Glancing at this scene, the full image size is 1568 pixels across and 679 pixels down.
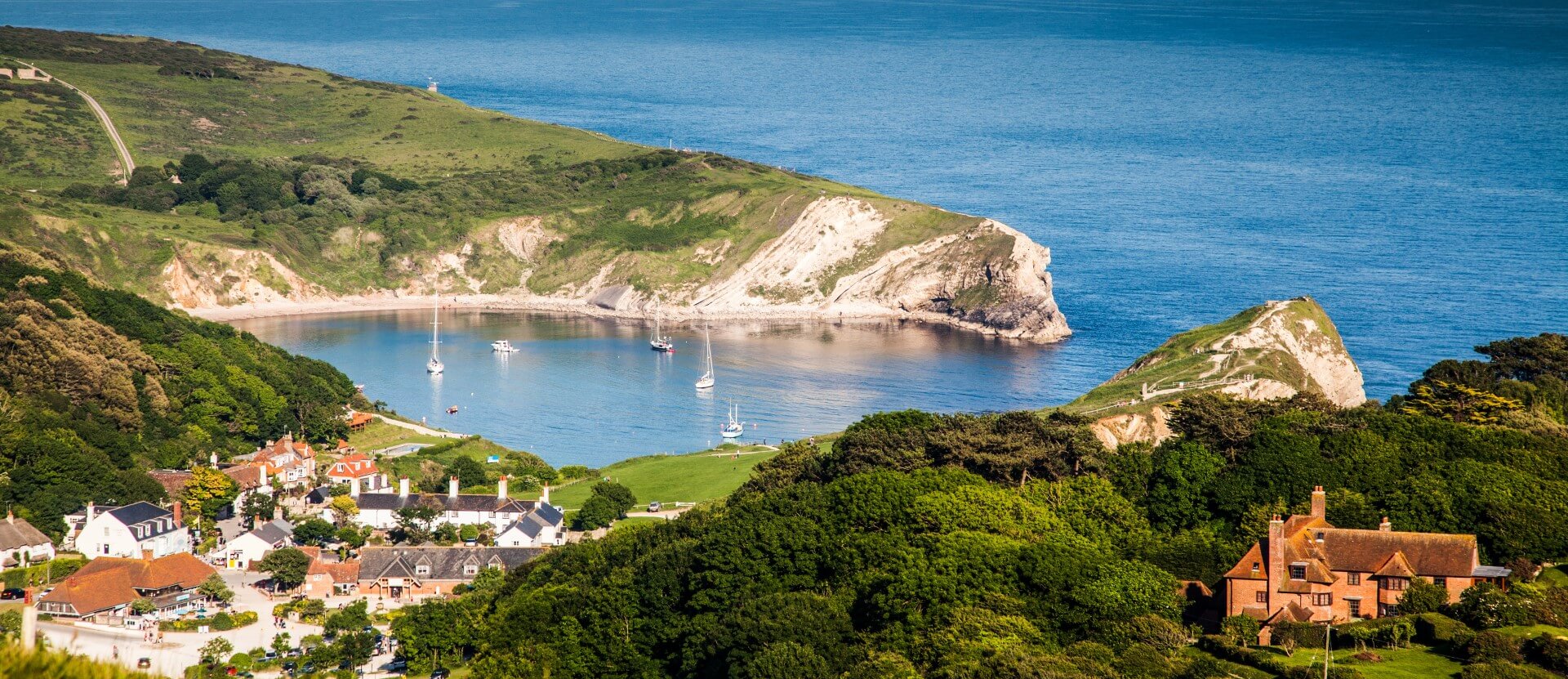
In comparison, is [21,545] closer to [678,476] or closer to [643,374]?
[678,476]

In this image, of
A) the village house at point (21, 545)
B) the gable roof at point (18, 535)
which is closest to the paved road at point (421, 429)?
the gable roof at point (18, 535)

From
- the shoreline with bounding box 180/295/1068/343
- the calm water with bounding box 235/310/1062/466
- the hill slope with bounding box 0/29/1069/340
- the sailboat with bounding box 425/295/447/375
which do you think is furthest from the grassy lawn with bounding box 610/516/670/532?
the shoreline with bounding box 180/295/1068/343

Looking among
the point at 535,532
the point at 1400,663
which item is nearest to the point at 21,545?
the point at 535,532

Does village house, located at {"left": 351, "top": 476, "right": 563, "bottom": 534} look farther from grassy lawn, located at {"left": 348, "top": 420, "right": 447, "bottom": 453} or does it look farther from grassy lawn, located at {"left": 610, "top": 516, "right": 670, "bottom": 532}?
grassy lawn, located at {"left": 348, "top": 420, "right": 447, "bottom": 453}

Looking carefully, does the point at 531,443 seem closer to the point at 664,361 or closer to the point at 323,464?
the point at 323,464

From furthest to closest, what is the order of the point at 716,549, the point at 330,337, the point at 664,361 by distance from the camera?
the point at 330,337, the point at 664,361, the point at 716,549

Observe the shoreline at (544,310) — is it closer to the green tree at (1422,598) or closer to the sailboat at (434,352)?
the sailboat at (434,352)

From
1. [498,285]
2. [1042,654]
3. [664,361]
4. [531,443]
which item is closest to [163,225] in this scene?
[498,285]
